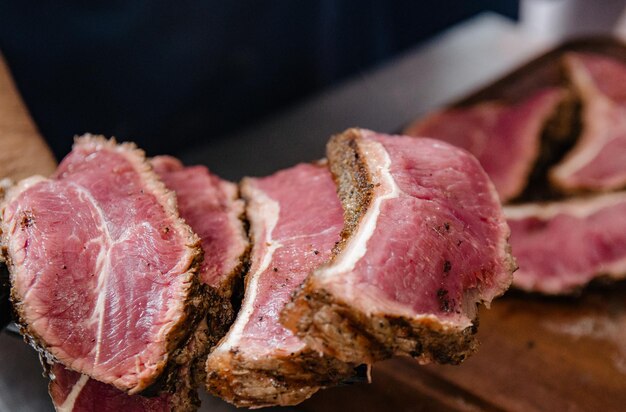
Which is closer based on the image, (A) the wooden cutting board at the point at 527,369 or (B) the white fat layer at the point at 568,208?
(A) the wooden cutting board at the point at 527,369

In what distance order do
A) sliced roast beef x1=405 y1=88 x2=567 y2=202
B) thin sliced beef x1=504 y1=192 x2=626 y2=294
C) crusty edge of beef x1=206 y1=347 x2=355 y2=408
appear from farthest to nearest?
1. sliced roast beef x1=405 y1=88 x2=567 y2=202
2. thin sliced beef x1=504 y1=192 x2=626 y2=294
3. crusty edge of beef x1=206 y1=347 x2=355 y2=408

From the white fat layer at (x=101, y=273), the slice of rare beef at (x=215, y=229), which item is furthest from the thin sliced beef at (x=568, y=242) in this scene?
the white fat layer at (x=101, y=273)

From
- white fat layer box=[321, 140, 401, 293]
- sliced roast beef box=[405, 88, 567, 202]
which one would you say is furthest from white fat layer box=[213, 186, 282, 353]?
sliced roast beef box=[405, 88, 567, 202]

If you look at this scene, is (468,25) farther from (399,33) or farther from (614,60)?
(614,60)

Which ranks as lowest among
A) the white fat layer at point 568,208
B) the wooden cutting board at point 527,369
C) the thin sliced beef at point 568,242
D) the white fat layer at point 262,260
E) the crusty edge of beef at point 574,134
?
the wooden cutting board at point 527,369

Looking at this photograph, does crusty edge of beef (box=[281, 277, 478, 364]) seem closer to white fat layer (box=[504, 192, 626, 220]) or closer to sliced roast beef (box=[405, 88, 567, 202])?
white fat layer (box=[504, 192, 626, 220])

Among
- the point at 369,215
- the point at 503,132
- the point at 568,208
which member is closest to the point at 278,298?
the point at 369,215

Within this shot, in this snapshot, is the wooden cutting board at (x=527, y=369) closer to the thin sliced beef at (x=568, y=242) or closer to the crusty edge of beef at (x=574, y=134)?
the thin sliced beef at (x=568, y=242)
